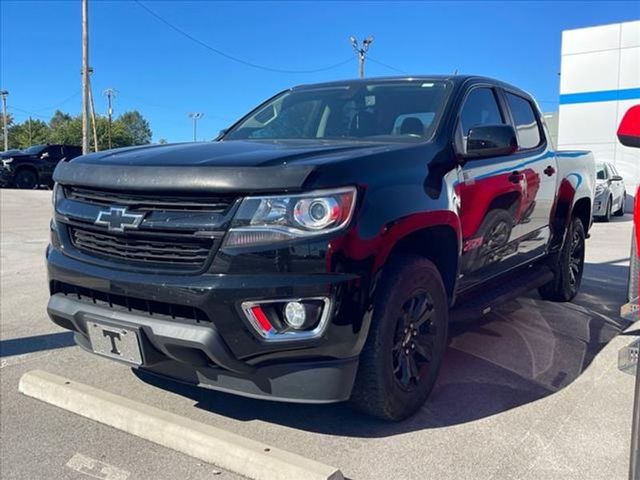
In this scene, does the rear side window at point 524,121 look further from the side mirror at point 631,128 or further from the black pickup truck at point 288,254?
the side mirror at point 631,128

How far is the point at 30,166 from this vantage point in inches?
818

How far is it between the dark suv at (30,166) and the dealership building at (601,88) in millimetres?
17320

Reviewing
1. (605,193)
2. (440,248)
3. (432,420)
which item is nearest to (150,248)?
(440,248)

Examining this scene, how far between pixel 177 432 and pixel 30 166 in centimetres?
2066

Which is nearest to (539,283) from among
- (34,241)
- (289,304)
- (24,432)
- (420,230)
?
(420,230)

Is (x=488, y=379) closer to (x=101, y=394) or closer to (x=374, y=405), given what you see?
(x=374, y=405)

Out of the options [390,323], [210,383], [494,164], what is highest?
[494,164]

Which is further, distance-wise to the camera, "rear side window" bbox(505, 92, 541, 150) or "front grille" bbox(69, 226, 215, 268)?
"rear side window" bbox(505, 92, 541, 150)

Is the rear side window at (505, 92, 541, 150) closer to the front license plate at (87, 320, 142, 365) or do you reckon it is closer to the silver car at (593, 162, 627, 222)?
the front license plate at (87, 320, 142, 365)

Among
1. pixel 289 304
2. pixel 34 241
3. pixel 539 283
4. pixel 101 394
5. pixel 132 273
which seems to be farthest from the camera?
pixel 34 241

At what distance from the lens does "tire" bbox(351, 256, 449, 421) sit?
2.65 meters

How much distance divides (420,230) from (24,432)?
7.32 ft

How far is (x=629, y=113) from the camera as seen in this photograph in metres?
1.82

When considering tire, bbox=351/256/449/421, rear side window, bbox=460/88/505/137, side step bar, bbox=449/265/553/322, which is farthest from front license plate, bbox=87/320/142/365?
rear side window, bbox=460/88/505/137
